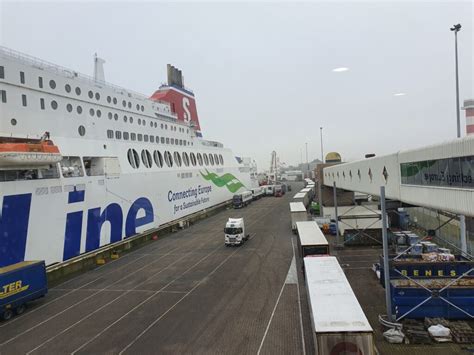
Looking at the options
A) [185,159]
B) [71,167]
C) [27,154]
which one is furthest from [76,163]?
[185,159]

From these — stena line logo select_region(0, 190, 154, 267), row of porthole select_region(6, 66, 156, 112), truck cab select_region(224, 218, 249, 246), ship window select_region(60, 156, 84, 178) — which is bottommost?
truck cab select_region(224, 218, 249, 246)

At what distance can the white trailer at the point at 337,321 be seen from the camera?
8.99 m

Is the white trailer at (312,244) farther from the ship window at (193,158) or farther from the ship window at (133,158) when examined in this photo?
the ship window at (193,158)

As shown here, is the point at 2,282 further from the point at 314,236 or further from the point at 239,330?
the point at 314,236

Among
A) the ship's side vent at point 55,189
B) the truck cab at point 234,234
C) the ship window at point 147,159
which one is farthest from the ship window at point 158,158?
the ship's side vent at point 55,189

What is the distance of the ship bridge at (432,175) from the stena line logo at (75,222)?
19.4 m

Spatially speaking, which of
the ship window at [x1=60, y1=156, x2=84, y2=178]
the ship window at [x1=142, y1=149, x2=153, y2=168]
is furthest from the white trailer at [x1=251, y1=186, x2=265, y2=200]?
the ship window at [x1=60, y1=156, x2=84, y2=178]

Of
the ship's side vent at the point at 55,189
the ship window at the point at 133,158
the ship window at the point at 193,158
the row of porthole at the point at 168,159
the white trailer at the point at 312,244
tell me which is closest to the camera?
the white trailer at the point at 312,244

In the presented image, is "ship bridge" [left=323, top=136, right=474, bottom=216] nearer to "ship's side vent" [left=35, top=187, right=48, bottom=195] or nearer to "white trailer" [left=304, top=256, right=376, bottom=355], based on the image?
"white trailer" [left=304, top=256, right=376, bottom=355]

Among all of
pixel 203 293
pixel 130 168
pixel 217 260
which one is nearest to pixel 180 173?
pixel 130 168

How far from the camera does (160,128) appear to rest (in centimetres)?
3812

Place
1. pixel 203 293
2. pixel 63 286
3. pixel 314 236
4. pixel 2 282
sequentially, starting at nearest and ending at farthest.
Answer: pixel 2 282
pixel 203 293
pixel 63 286
pixel 314 236

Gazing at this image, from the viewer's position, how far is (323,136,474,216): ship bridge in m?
10.0

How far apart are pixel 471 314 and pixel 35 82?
2689 centimetres
